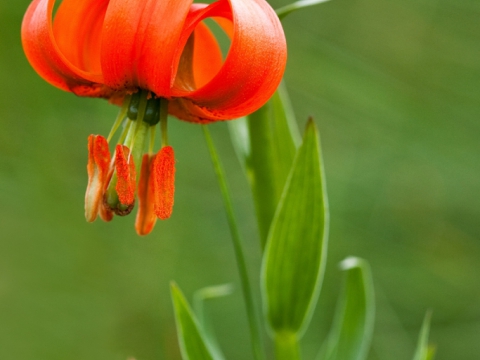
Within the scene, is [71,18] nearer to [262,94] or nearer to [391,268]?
[262,94]

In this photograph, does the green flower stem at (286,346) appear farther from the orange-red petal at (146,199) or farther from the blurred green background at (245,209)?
the blurred green background at (245,209)

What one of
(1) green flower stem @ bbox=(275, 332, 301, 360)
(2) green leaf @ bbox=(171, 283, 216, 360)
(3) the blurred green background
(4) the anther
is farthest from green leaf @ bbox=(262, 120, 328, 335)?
(3) the blurred green background

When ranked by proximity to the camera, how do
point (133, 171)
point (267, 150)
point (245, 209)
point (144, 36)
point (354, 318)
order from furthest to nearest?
point (245, 209)
point (354, 318)
point (267, 150)
point (133, 171)
point (144, 36)

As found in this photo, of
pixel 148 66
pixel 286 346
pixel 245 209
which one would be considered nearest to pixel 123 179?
pixel 148 66

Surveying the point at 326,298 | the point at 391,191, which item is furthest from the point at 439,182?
the point at 326,298

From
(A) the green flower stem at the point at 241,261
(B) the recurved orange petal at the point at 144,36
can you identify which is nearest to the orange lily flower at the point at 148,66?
(B) the recurved orange petal at the point at 144,36

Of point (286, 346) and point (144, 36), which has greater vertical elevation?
point (144, 36)

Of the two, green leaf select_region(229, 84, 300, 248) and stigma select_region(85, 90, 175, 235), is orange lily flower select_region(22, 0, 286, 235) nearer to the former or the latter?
stigma select_region(85, 90, 175, 235)

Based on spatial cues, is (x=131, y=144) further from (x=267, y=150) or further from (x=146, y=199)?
(x=267, y=150)
